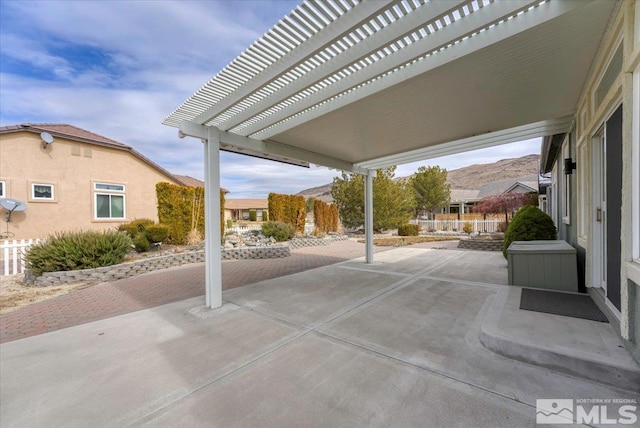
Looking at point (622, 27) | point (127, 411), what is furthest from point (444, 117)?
point (127, 411)

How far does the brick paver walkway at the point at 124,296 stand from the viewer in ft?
13.0

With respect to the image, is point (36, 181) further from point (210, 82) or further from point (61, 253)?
point (210, 82)

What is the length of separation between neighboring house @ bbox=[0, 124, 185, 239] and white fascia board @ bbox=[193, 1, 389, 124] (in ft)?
37.8

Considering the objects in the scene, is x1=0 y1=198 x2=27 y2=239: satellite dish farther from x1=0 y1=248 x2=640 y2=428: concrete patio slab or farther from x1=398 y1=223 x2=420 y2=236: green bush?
x1=398 y1=223 x2=420 y2=236: green bush

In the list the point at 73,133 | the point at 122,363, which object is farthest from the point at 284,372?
the point at 73,133

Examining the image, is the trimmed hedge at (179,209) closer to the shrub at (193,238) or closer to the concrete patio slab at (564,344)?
the shrub at (193,238)

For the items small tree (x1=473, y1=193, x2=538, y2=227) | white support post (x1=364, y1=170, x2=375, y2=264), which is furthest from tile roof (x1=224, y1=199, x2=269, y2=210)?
white support post (x1=364, y1=170, x2=375, y2=264)

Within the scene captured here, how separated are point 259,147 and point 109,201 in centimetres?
1121

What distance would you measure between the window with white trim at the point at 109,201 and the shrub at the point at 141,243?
4.89m

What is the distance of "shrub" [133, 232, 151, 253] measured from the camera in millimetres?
8891

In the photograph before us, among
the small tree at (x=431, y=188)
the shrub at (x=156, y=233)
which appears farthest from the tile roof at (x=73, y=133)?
the small tree at (x=431, y=188)

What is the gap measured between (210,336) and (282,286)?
2.40 meters

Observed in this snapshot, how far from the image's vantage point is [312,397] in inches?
86.3

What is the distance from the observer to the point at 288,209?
15109 millimetres
